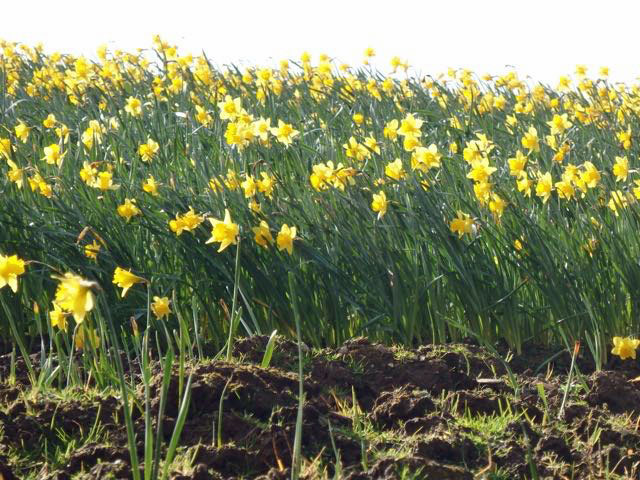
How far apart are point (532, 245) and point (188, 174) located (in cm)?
151

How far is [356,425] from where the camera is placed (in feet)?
7.28

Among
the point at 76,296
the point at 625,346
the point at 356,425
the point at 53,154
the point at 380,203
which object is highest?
the point at 76,296

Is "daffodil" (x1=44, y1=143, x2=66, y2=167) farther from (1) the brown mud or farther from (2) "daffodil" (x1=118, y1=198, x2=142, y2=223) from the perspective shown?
(1) the brown mud

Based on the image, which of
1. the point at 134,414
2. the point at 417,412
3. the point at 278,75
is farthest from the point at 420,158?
the point at 278,75

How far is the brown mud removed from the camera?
201cm

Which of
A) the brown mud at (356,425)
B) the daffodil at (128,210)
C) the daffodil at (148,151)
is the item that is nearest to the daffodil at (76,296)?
the brown mud at (356,425)

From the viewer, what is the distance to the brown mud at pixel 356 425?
201 centimetres

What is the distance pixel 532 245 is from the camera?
10.7ft

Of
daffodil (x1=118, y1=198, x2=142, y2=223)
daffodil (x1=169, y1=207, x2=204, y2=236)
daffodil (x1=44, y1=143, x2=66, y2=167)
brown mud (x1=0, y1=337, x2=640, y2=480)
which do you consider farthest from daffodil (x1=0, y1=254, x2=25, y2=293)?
daffodil (x1=44, y1=143, x2=66, y2=167)

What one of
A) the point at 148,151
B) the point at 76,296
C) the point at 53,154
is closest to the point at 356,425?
the point at 76,296

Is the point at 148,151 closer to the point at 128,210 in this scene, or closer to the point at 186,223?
the point at 128,210

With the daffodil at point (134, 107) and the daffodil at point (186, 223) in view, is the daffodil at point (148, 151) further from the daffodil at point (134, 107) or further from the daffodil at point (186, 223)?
the daffodil at point (186, 223)

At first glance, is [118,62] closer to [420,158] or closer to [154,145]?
[154,145]

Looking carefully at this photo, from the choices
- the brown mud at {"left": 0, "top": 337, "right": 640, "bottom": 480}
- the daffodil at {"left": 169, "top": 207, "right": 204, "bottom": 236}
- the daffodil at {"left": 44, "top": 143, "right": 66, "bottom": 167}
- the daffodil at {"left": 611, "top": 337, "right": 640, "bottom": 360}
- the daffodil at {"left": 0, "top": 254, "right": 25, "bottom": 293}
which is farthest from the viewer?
the daffodil at {"left": 44, "top": 143, "right": 66, "bottom": 167}
